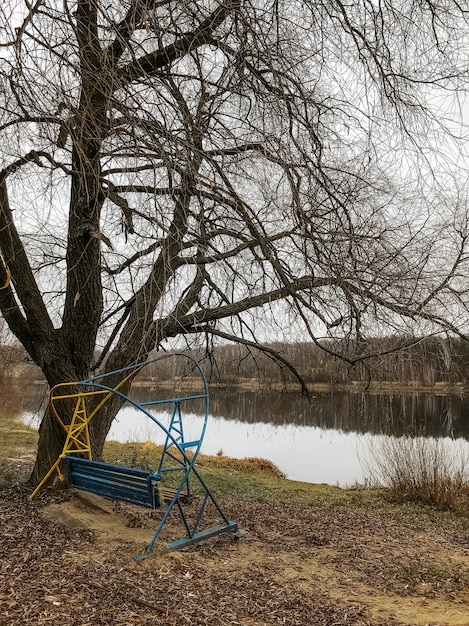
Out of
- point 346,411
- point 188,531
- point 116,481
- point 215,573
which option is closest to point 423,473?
point 188,531

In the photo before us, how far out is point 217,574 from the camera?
3658 mm

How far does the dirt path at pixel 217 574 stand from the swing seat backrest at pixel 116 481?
33 cm

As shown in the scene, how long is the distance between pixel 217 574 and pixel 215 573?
21 mm

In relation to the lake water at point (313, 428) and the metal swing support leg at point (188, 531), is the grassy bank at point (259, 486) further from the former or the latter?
the metal swing support leg at point (188, 531)

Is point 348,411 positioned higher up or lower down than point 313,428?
higher up

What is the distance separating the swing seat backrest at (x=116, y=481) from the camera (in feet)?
12.6

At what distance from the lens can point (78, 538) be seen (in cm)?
416

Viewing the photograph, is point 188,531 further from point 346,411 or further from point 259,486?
point 346,411

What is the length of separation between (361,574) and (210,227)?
3104 millimetres

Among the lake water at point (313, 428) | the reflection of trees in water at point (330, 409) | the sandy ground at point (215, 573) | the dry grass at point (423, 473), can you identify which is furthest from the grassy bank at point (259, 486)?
the reflection of trees in water at point (330, 409)

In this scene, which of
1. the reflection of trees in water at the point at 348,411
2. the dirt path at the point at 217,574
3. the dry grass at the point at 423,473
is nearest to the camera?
the dirt path at the point at 217,574

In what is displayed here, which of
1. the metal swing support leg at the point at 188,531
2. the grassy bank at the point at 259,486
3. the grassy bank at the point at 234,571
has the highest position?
the metal swing support leg at the point at 188,531

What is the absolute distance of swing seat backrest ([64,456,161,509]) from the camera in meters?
3.83

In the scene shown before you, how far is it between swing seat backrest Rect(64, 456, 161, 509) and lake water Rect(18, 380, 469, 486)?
19.2 ft
